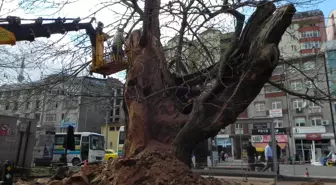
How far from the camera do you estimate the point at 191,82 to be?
8195 millimetres

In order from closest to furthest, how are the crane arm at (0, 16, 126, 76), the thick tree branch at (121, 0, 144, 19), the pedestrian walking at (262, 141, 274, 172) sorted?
1. the thick tree branch at (121, 0, 144, 19)
2. the crane arm at (0, 16, 126, 76)
3. the pedestrian walking at (262, 141, 274, 172)

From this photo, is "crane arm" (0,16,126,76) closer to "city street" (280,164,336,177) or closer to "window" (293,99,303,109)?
"city street" (280,164,336,177)

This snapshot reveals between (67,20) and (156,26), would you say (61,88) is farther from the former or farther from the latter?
(156,26)

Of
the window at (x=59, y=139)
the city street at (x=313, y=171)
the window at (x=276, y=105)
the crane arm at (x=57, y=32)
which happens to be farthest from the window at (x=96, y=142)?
the window at (x=276, y=105)

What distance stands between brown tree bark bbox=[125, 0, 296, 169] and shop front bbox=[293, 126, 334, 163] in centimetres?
3329

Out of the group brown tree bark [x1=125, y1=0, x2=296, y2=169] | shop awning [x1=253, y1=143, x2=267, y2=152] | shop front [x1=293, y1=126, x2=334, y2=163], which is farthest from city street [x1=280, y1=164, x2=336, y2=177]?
shop front [x1=293, y1=126, x2=334, y2=163]

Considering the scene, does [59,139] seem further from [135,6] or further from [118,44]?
[135,6]

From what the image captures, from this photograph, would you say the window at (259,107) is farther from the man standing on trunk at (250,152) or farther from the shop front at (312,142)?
the man standing on trunk at (250,152)

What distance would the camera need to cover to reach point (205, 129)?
694 centimetres

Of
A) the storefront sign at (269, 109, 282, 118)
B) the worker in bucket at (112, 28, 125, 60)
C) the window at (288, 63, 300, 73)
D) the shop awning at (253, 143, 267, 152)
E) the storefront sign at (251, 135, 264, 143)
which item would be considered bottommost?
the shop awning at (253, 143, 267, 152)

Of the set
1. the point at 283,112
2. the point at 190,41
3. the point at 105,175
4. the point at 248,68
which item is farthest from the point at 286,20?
the point at 283,112

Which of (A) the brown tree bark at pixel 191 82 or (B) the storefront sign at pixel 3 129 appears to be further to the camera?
(B) the storefront sign at pixel 3 129

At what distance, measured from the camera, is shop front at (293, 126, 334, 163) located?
122 ft

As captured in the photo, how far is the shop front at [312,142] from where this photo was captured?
122 ft
